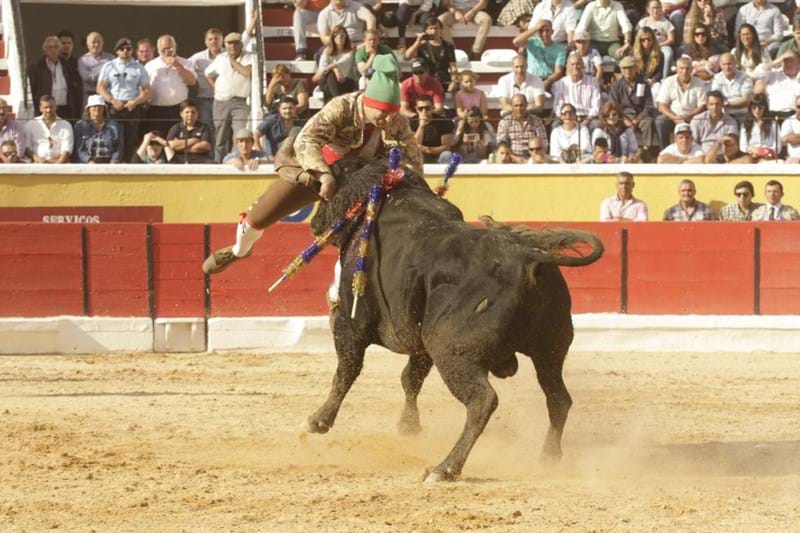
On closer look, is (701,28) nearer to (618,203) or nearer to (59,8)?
(618,203)

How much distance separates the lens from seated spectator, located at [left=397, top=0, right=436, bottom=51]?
48.0 ft

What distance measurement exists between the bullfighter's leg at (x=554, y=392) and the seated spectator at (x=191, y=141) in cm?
739

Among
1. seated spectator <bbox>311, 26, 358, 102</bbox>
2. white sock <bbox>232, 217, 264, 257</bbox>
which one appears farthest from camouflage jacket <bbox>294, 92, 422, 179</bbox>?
seated spectator <bbox>311, 26, 358, 102</bbox>

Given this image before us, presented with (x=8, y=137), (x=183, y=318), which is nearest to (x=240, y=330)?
(x=183, y=318)

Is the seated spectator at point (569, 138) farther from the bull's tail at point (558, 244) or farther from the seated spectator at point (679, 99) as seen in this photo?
the bull's tail at point (558, 244)

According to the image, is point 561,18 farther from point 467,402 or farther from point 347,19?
point 467,402

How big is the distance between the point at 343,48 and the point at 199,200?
1.98 meters

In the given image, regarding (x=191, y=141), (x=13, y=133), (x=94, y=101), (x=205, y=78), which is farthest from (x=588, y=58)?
(x=13, y=133)

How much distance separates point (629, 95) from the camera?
44.7 ft

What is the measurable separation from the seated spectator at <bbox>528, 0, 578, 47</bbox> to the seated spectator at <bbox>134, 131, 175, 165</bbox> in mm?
3800

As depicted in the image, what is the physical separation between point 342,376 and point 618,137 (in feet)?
23.7

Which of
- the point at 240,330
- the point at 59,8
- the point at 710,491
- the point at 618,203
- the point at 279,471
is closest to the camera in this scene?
the point at 710,491

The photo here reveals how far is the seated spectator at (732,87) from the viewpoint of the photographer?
13609 millimetres

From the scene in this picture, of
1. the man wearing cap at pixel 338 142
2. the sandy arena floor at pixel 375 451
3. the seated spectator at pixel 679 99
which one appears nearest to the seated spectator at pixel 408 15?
the seated spectator at pixel 679 99
